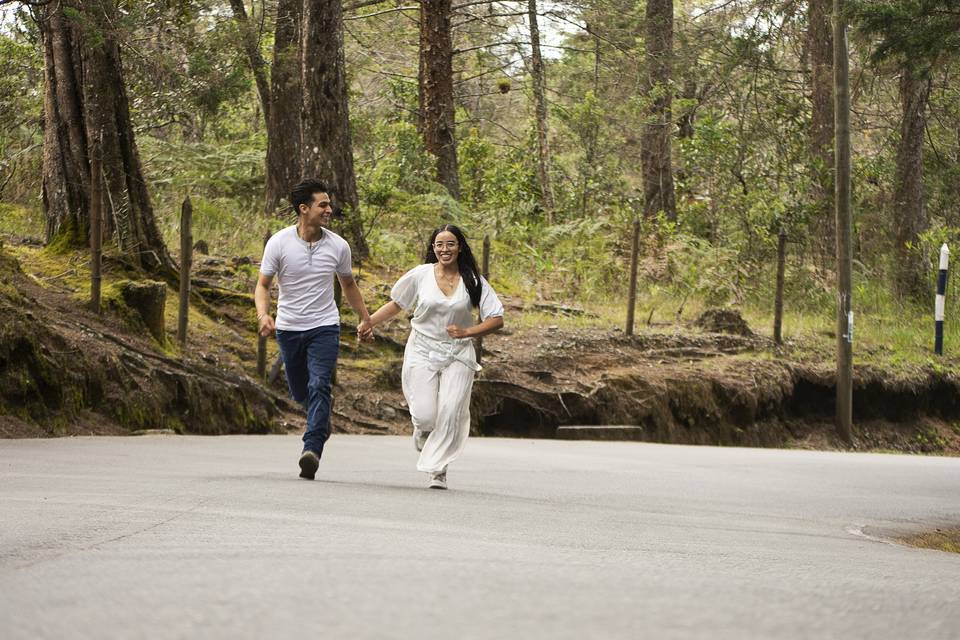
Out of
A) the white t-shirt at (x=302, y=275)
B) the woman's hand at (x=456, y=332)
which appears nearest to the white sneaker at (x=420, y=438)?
the woman's hand at (x=456, y=332)

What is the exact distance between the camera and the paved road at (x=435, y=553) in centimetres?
390

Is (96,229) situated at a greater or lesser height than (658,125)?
lesser

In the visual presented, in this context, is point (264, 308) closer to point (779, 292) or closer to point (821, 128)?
point (779, 292)

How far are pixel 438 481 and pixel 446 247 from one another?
6.12 feet

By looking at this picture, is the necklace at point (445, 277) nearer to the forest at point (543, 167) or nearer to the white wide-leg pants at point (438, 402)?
the white wide-leg pants at point (438, 402)

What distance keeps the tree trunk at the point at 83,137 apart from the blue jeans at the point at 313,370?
700 cm

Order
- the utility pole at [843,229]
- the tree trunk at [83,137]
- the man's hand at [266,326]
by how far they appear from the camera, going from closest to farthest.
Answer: the man's hand at [266,326] → the tree trunk at [83,137] → the utility pole at [843,229]

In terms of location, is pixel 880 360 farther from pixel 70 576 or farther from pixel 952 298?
pixel 70 576

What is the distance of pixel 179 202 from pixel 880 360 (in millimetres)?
14020

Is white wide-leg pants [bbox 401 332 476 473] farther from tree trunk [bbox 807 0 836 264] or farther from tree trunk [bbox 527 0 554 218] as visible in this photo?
tree trunk [bbox 527 0 554 218]

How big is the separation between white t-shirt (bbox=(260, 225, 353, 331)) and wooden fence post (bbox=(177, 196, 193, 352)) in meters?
5.85

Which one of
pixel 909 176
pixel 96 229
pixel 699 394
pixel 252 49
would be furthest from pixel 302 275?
pixel 909 176

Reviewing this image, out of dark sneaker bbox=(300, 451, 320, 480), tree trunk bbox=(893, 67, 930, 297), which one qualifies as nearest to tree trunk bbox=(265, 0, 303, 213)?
tree trunk bbox=(893, 67, 930, 297)

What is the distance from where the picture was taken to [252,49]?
25500 mm
